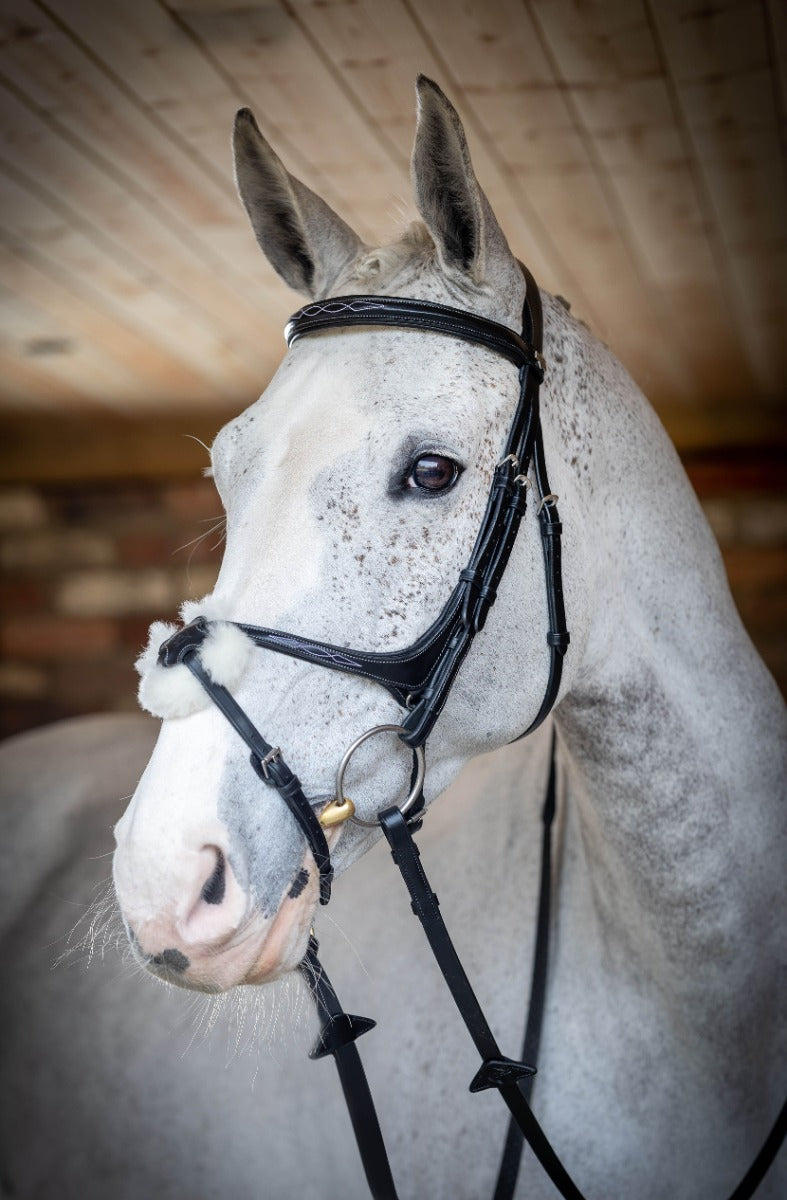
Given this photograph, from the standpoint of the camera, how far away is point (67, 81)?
Answer: 172cm

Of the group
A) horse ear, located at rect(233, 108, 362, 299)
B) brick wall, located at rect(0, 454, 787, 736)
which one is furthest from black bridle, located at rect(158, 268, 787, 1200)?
brick wall, located at rect(0, 454, 787, 736)

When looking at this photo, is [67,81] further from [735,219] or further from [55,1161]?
[55,1161]

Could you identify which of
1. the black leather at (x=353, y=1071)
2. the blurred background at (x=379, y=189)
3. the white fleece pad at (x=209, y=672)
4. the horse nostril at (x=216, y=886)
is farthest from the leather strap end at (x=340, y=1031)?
the blurred background at (x=379, y=189)

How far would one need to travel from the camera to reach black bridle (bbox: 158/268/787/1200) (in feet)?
3.23

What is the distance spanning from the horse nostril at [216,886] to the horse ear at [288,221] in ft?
2.76

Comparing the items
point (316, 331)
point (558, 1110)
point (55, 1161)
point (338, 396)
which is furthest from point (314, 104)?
point (55, 1161)

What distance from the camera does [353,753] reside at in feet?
3.37

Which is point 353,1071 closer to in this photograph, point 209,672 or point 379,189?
point 209,672

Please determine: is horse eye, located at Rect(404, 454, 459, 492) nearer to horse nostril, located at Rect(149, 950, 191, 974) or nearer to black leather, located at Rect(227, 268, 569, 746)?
black leather, located at Rect(227, 268, 569, 746)

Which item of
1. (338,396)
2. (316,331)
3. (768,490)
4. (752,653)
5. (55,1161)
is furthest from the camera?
(768,490)

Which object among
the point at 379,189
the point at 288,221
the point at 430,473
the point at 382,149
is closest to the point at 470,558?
the point at 430,473

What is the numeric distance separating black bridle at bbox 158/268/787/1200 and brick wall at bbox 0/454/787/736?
2.98 metres

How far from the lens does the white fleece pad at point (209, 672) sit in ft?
3.12

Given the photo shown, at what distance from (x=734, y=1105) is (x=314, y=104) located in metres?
1.85
